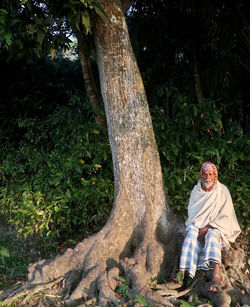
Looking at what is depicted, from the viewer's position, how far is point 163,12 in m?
6.63

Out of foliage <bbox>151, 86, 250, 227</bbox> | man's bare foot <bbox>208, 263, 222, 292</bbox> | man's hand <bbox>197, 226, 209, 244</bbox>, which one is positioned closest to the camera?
man's bare foot <bbox>208, 263, 222, 292</bbox>

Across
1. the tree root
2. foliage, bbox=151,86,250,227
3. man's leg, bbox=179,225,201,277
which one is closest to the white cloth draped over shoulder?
man's leg, bbox=179,225,201,277

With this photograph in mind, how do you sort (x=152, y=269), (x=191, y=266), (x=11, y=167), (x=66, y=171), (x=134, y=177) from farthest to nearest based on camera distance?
(x=11, y=167) < (x=66, y=171) < (x=134, y=177) < (x=152, y=269) < (x=191, y=266)

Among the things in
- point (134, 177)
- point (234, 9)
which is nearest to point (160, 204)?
point (134, 177)

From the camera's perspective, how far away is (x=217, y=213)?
161 inches

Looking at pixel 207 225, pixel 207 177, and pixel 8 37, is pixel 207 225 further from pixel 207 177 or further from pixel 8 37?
pixel 8 37

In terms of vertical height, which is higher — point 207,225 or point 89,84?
point 89,84

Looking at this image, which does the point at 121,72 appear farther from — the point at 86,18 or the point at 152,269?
the point at 152,269

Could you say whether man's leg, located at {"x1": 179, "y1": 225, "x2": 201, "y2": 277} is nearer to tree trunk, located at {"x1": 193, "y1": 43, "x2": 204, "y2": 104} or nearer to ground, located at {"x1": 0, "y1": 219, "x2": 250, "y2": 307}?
ground, located at {"x1": 0, "y1": 219, "x2": 250, "y2": 307}

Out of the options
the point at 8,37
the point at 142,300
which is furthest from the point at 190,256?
the point at 8,37

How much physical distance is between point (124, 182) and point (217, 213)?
3.74 feet

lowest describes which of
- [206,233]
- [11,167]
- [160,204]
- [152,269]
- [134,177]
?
[152,269]

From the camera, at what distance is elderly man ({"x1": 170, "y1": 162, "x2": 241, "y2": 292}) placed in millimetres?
3801

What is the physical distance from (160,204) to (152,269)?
0.79 m
